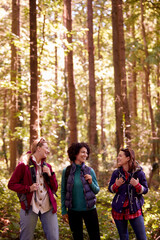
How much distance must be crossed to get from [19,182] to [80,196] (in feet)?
3.37

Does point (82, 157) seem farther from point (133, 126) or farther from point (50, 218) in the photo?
point (133, 126)

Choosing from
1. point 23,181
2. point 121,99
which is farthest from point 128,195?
point 121,99

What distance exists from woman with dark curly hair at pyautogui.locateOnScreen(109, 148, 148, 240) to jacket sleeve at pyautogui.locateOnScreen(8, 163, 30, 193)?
57.9 inches

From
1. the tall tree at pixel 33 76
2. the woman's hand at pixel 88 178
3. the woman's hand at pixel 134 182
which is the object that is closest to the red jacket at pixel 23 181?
the woman's hand at pixel 88 178

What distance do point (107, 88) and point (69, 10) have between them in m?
17.5

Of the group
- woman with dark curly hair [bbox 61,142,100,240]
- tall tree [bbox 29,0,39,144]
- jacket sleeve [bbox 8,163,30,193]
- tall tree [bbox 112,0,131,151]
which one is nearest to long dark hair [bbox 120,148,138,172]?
woman with dark curly hair [bbox 61,142,100,240]

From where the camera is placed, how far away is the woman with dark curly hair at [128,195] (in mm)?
4746

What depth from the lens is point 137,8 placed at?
62.3ft

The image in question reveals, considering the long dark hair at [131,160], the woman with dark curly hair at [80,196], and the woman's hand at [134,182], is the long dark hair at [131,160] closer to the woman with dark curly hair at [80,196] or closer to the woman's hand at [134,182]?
the woman's hand at [134,182]

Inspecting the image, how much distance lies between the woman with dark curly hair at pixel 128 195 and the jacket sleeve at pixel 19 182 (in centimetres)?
147

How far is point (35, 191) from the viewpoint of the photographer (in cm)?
452

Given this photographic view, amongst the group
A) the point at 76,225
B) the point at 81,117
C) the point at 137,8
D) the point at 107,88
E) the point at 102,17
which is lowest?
the point at 76,225

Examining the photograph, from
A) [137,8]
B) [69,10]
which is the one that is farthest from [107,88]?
[69,10]

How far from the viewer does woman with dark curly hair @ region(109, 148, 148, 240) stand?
475 centimetres
